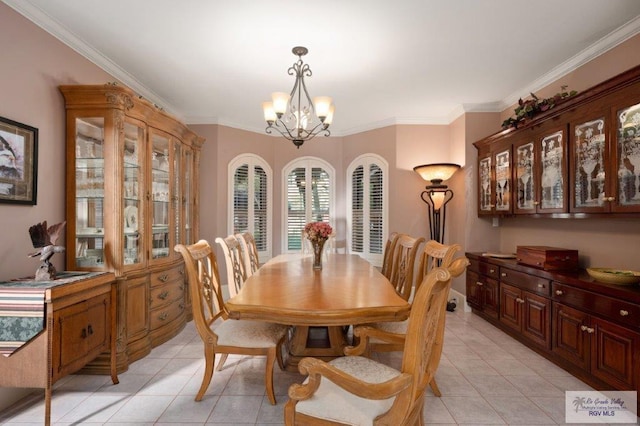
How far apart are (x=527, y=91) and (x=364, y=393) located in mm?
4101

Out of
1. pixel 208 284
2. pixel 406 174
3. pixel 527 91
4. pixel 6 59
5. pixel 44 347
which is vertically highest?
pixel 527 91

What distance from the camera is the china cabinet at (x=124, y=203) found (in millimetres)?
2711

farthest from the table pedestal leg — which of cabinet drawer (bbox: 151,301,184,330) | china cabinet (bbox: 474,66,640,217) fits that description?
china cabinet (bbox: 474,66,640,217)

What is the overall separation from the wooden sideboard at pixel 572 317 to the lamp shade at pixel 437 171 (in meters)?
1.27

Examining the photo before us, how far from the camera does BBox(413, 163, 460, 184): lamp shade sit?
444 centimetres

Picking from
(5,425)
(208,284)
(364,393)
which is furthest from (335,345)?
(5,425)

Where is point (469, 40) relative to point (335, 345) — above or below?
above

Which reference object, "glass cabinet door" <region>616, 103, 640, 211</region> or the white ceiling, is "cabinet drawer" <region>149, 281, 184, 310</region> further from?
"glass cabinet door" <region>616, 103, 640, 211</region>

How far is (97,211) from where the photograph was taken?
108 inches

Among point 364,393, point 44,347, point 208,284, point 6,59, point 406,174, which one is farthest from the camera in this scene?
point 406,174

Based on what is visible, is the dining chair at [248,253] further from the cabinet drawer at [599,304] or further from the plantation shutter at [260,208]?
the cabinet drawer at [599,304]

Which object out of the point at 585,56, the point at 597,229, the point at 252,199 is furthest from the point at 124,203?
the point at 585,56

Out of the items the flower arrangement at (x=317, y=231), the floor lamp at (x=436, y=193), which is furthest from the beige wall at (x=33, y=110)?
the floor lamp at (x=436, y=193)

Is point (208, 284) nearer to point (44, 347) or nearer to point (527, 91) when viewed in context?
point (44, 347)
